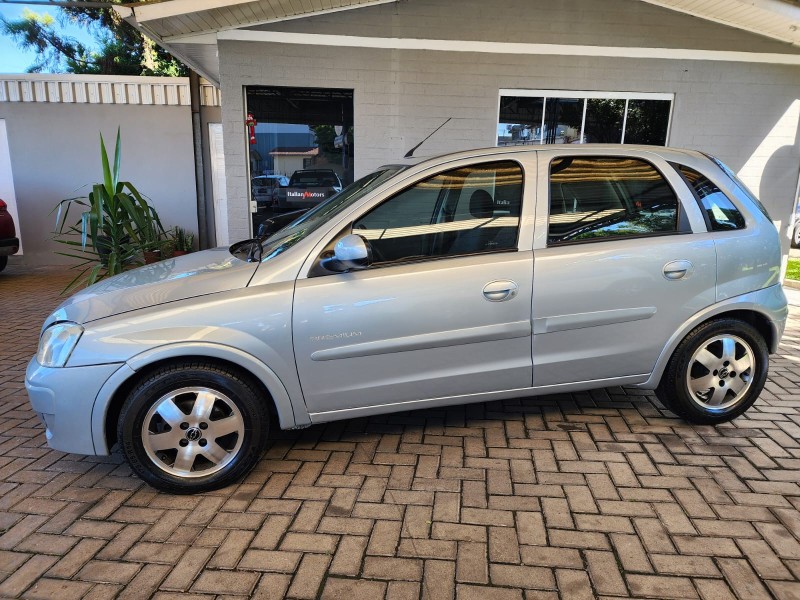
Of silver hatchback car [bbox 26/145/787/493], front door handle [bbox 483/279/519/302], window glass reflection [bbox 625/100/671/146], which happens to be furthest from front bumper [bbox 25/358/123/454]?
window glass reflection [bbox 625/100/671/146]

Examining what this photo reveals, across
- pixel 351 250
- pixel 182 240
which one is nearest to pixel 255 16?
pixel 351 250

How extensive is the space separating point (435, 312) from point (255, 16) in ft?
15.7

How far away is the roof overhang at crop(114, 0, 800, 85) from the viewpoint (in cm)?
557

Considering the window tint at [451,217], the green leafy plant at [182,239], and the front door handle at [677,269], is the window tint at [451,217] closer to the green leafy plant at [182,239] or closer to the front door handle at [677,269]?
the front door handle at [677,269]

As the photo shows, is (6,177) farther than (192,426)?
Yes

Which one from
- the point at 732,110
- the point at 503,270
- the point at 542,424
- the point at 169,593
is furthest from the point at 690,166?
the point at 732,110

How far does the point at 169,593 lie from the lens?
224cm

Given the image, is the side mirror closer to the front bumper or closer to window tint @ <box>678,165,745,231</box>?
the front bumper

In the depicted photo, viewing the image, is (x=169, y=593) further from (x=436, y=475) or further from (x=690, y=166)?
(x=690, y=166)

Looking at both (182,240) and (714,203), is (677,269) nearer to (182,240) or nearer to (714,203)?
(714,203)

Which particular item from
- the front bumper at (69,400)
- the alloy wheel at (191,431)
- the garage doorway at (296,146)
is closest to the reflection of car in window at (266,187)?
the garage doorway at (296,146)

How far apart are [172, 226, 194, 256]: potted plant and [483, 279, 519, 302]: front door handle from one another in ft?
25.1

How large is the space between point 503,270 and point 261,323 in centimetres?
133

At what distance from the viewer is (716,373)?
3.50 meters
